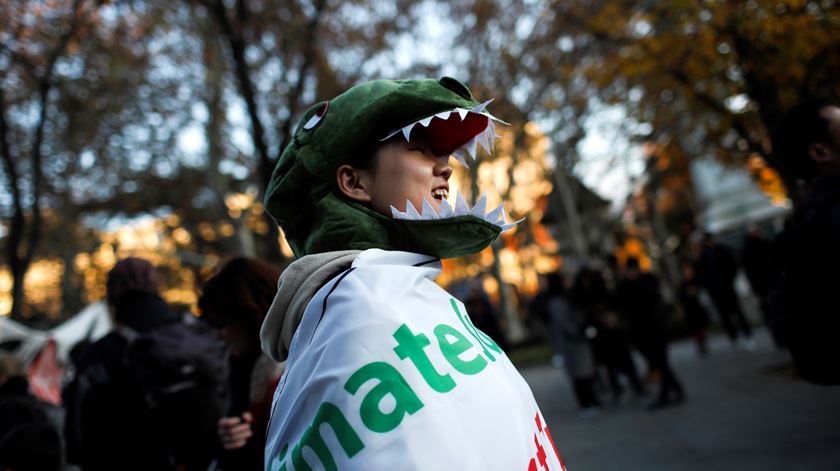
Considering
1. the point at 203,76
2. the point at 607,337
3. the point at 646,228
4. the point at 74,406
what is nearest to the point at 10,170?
the point at 203,76

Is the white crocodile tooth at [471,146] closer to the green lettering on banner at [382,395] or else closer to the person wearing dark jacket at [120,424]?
the green lettering on banner at [382,395]

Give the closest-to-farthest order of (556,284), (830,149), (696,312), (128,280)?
(830,149) < (128,280) < (556,284) < (696,312)

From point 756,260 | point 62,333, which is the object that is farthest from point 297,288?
point 62,333

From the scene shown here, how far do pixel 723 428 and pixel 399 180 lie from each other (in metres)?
5.61

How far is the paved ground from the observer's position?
4.91 m

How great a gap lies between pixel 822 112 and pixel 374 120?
1.85 meters

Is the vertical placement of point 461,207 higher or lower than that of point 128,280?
lower

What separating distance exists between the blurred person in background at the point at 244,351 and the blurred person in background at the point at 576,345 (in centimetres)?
616

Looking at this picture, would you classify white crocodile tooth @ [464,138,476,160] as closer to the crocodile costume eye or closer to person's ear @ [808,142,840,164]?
the crocodile costume eye

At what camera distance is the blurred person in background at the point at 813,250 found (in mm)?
2203

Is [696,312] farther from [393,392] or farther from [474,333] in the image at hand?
[393,392]

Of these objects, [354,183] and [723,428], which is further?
[723,428]

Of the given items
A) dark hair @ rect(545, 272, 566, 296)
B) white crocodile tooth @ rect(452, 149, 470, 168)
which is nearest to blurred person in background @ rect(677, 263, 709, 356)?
dark hair @ rect(545, 272, 566, 296)

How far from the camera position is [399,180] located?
1.44 meters
